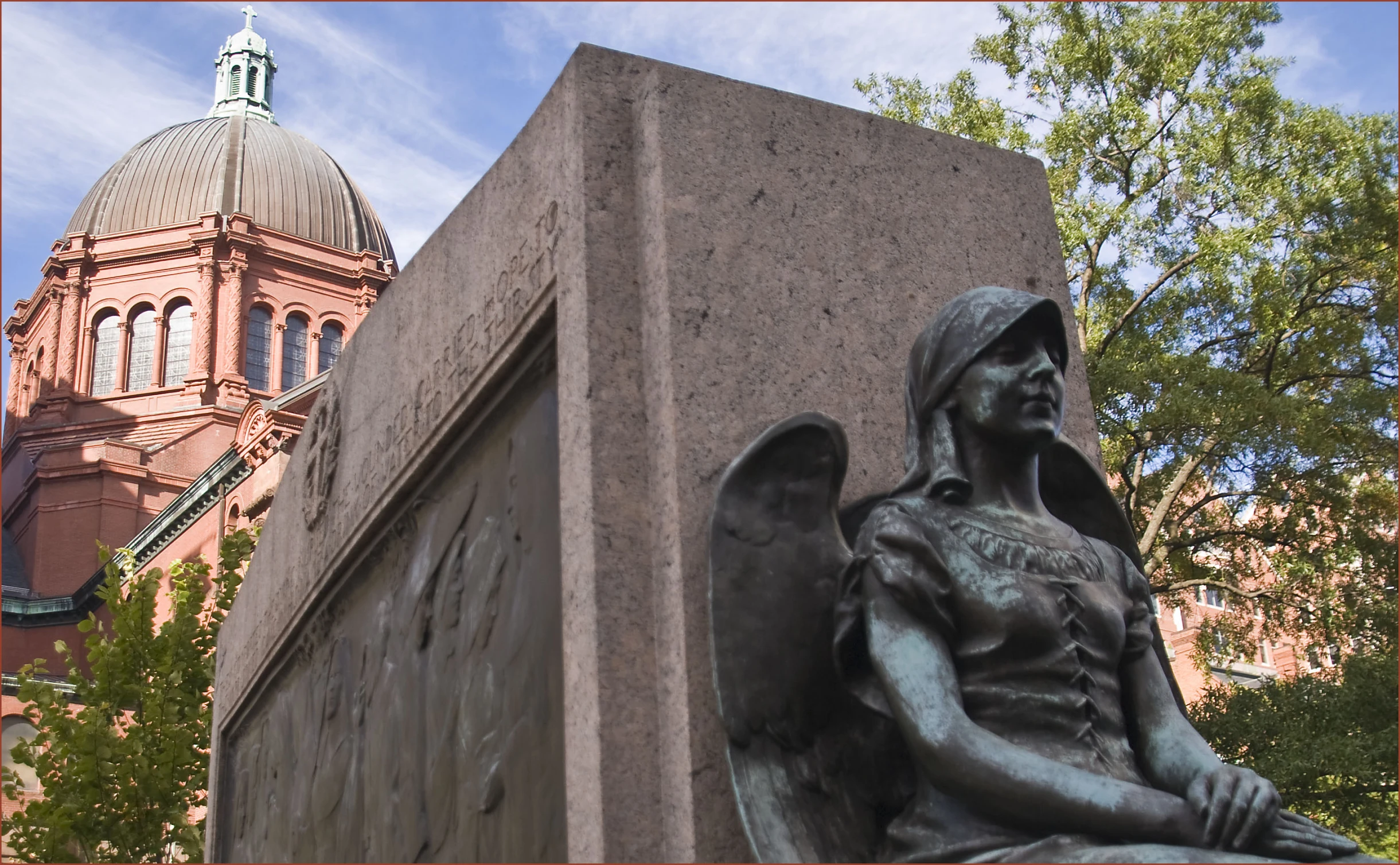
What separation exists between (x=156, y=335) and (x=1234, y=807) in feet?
179

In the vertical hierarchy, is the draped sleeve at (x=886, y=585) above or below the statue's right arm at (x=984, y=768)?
above

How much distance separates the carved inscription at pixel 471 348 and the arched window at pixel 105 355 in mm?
51693

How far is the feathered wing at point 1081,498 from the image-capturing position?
3803 mm

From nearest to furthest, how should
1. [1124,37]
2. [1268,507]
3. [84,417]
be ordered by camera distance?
[1268,507], [1124,37], [84,417]

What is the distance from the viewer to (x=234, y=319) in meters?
53.1

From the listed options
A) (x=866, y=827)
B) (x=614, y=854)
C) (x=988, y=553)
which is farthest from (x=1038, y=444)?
(x=614, y=854)

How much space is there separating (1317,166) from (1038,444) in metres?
17.8

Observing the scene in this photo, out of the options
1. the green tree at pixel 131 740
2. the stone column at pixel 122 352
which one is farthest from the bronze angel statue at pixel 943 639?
the stone column at pixel 122 352

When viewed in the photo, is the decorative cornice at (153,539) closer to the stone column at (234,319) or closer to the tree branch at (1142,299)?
the stone column at (234,319)

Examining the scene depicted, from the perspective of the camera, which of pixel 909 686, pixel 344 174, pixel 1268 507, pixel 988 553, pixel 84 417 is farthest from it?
pixel 344 174

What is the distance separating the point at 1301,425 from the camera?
17.3m

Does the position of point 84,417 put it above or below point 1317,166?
above

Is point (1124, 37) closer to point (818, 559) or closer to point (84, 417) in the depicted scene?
point (818, 559)

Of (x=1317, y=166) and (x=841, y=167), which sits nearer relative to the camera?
(x=841, y=167)
